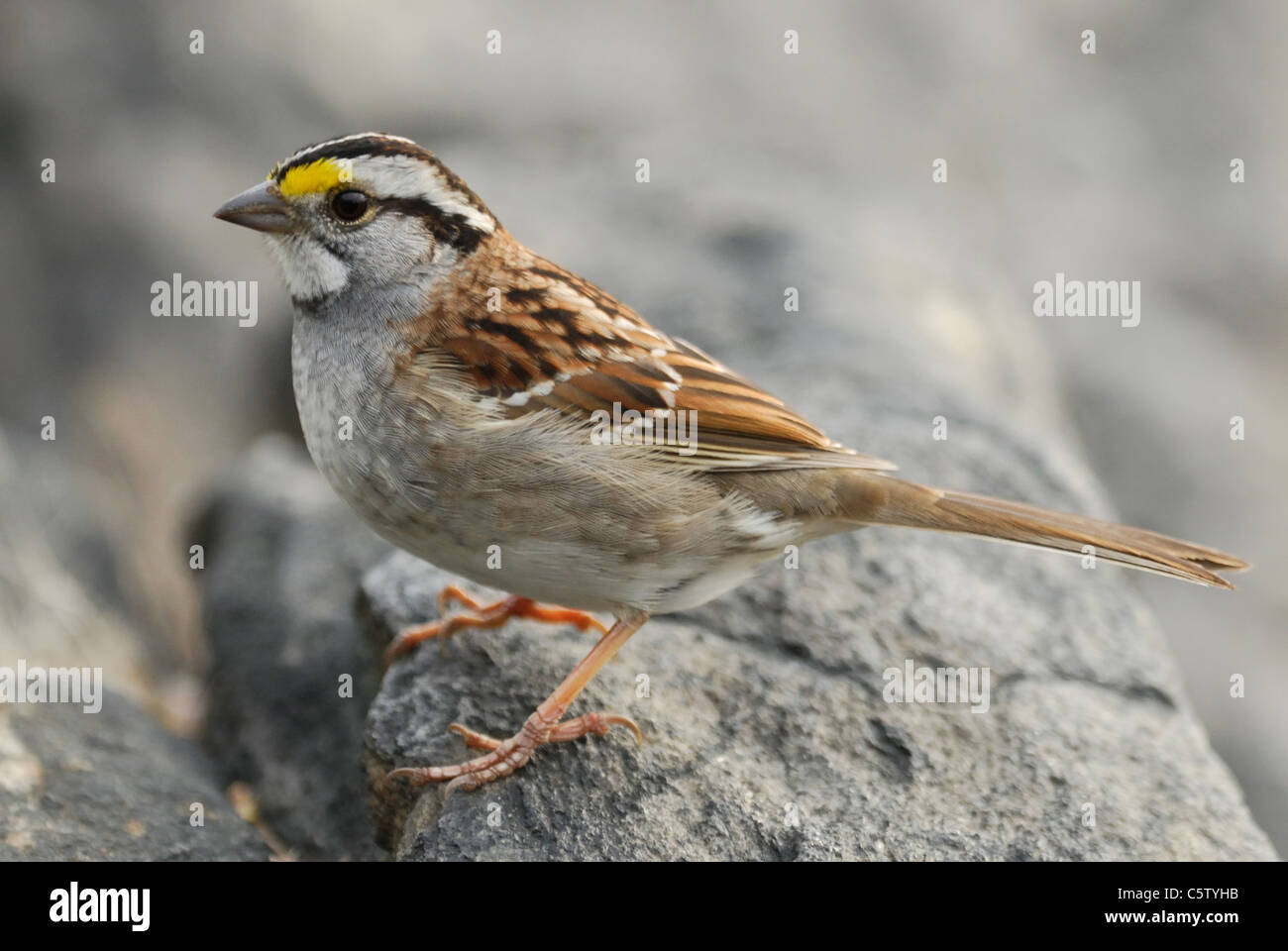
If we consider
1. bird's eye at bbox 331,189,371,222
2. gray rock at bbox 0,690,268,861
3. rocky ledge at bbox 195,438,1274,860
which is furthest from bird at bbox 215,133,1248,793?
gray rock at bbox 0,690,268,861

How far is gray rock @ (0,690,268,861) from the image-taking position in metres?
4.02

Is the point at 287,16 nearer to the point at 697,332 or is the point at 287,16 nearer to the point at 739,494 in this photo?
the point at 697,332

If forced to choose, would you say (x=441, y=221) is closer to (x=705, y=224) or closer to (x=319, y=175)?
(x=319, y=175)

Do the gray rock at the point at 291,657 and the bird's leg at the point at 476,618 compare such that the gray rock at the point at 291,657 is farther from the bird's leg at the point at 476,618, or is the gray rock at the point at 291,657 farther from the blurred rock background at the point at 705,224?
the blurred rock background at the point at 705,224

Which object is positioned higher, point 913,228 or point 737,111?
point 737,111

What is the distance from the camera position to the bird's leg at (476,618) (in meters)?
4.43

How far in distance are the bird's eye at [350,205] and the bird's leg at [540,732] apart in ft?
4.95

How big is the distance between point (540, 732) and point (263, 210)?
1820 mm

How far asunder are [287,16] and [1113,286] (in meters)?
6.13

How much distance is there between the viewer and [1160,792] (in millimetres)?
4246

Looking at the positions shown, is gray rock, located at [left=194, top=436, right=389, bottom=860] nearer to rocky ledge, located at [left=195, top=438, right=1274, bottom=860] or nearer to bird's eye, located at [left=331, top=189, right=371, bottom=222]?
rocky ledge, located at [left=195, top=438, right=1274, bottom=860]
